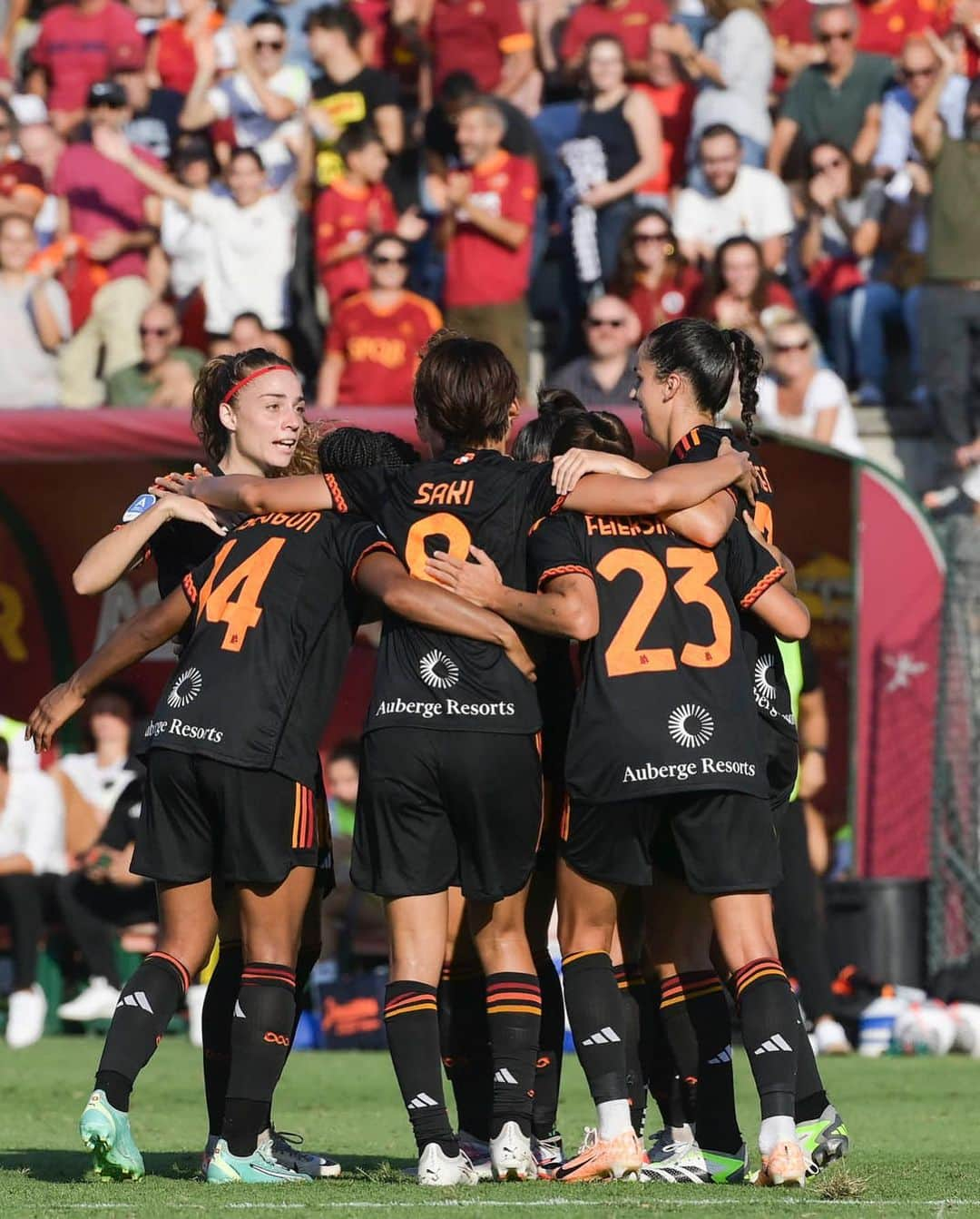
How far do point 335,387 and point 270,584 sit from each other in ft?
22.1

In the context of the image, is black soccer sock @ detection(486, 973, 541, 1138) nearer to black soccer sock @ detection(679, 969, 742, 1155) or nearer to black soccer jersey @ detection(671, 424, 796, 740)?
black soccer sock @ detection(679, 969, 742, 1155)

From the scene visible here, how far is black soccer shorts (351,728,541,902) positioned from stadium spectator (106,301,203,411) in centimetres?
710

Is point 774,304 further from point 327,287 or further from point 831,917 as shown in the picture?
point 831,917

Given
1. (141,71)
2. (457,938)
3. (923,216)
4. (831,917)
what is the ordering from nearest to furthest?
1. (457,938)
2. (831,917)
3. (923,216)
4. (141,71)

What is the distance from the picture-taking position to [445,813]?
5.05 meters

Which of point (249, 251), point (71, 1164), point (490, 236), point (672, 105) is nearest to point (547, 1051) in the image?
point (71, 1164)

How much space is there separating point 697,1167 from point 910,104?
29.6 feet

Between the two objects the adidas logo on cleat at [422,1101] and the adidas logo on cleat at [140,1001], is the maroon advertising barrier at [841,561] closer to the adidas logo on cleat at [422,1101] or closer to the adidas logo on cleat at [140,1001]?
the adidas logo on cleat at [140,1001]

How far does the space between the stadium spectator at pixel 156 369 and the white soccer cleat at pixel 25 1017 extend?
10.6 feet

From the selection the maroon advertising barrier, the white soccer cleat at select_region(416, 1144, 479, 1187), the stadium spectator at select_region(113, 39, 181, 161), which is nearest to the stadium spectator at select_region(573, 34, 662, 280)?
the maroon advertising barrier

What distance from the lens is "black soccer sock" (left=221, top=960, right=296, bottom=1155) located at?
5051mm

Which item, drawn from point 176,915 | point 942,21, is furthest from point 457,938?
point 942,21

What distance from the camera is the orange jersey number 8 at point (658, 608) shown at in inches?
198

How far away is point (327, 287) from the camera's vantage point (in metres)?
12.6
